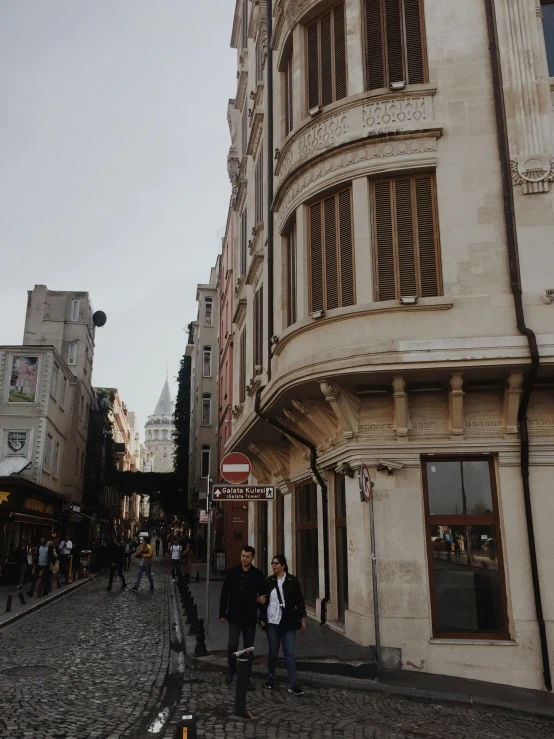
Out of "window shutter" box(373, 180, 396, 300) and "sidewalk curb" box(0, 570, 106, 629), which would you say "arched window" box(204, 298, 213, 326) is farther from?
"window shutter" box(373, 180, 396, 300)

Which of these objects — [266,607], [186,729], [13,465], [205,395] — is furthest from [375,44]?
[205,395]

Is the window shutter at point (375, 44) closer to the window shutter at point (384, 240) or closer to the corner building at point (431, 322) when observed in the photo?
the corner building at point (431, 322)

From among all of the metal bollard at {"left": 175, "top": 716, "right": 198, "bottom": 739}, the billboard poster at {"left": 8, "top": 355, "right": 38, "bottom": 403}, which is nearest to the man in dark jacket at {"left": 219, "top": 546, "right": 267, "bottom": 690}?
the metal bollard at {"left": 175, "top": 716, "right": 198, "bottom": 739}

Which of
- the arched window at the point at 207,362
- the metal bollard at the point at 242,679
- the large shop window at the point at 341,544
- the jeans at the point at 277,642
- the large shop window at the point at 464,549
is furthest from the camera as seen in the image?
the arched window at the point at 207,362

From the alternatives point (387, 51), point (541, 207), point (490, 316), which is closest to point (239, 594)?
point (490, 316)

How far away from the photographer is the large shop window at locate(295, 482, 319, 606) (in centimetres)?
1472

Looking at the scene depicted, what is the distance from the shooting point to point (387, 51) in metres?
12.1

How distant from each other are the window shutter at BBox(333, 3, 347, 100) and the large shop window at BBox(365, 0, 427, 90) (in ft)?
1.80

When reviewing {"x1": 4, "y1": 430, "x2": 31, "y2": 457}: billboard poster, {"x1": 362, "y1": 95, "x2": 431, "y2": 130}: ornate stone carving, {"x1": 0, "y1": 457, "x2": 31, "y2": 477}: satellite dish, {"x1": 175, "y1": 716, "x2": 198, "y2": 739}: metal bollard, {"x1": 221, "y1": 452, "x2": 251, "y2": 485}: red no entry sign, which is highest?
{"x1": 362, "y1": 95, "x2": 431, "y2": 130}: ornate stone carving

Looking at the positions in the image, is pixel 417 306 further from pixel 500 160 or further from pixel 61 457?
pixel 61 457

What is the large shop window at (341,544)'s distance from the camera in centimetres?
1247

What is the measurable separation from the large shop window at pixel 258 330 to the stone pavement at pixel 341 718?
8817 mm

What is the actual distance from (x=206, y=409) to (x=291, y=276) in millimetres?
35856

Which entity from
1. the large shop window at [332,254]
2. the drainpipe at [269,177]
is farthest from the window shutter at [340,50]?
the drainpipe at [269,177]
